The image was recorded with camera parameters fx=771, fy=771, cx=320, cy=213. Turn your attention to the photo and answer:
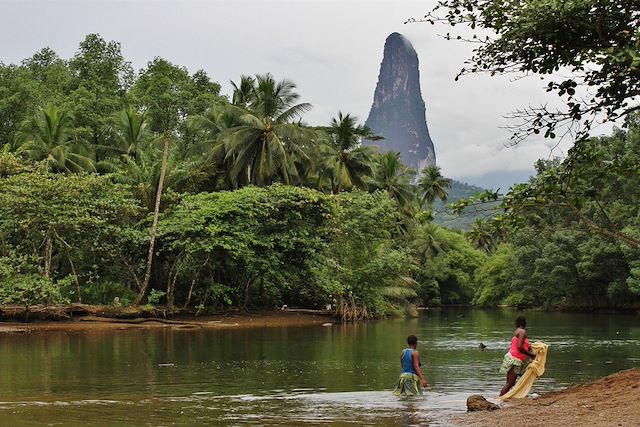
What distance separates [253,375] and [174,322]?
61.1 ft

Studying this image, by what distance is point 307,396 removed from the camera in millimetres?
15453

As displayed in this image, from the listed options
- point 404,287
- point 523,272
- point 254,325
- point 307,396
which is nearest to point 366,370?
point 307,396

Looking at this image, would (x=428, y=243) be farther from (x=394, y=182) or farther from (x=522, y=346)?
(x=522, y=346)

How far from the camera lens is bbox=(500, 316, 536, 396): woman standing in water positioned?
47.3 ft

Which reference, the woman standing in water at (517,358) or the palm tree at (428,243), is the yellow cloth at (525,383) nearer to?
the woman standing in water at (517,358)

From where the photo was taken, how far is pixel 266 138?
4481 centimetres

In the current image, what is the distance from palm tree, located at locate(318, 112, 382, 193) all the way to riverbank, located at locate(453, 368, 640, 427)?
4053 centimetres

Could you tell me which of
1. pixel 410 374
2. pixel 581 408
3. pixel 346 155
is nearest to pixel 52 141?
pixel 346 155

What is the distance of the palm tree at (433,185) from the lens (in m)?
79.5

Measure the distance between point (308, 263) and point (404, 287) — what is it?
12.0m

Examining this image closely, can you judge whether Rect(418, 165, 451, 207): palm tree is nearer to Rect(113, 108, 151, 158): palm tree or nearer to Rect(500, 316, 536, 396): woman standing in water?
Rect(113, 108, 151, 158): palm tree

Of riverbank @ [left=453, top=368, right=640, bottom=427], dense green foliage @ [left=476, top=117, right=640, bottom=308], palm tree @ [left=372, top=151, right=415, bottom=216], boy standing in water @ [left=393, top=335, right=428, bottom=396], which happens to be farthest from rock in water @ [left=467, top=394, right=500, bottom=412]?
palm tree @ [left=372, top=151, right=415, bottom=216]

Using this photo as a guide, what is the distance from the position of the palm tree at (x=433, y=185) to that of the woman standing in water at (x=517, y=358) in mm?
64881

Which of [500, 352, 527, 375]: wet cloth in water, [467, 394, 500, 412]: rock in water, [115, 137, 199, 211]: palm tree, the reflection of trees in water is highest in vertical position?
[115, 137, 199, 211]: palm tree
